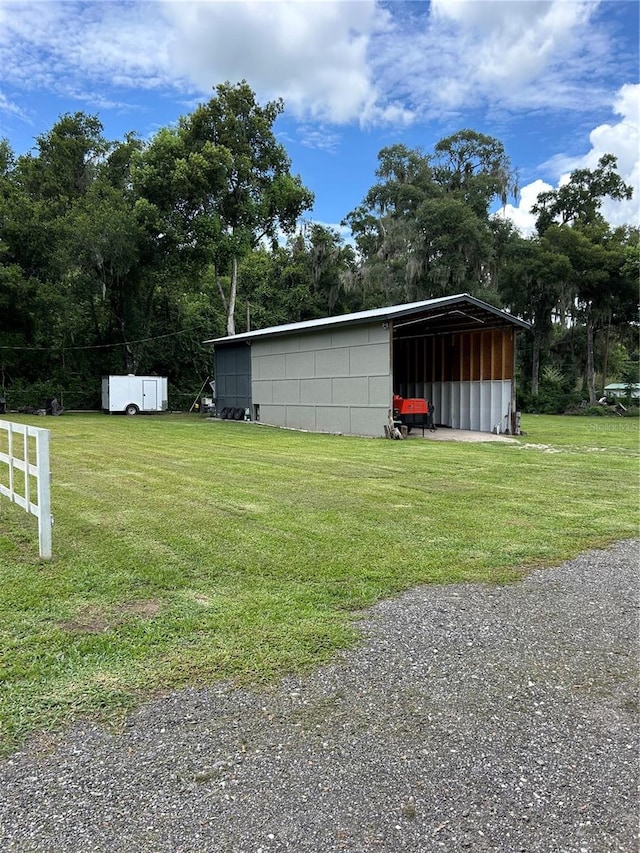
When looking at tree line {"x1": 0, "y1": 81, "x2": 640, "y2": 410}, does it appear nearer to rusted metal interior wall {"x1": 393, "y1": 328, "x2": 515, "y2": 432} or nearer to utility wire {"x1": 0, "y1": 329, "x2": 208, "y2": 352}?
utility wire {"x1": 0, "y1": 329, "x2": 208, "y2": 352}

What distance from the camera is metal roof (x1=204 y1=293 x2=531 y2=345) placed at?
1440cm

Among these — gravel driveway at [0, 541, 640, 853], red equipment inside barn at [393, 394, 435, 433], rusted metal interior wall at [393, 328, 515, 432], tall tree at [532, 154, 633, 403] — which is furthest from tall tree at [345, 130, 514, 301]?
gravel driveway at [0, 541, 640, 853]

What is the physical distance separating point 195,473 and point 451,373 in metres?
12.4

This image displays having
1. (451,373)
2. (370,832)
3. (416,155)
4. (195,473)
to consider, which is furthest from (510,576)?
(416,155)

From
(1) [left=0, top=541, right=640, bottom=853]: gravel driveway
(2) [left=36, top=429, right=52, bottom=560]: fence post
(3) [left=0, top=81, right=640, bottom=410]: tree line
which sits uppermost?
(3) [left=0, top=81, right=640, bottom=410]: tree line

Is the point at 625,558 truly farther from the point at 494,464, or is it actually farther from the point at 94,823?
the point at 494,464

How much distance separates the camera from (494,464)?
31.5 feet

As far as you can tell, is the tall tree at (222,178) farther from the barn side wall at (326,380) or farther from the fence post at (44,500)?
the fence post at (44,500)

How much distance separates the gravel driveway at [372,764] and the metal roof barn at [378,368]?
12.3 meters

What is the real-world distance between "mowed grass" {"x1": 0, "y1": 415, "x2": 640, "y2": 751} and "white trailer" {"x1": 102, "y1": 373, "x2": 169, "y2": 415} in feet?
51.3

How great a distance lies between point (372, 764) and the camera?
200 centimetres

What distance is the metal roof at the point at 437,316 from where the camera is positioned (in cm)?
1440

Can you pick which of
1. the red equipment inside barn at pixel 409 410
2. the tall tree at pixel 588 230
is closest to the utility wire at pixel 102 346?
the red equipment inside barn at pixel 409 410

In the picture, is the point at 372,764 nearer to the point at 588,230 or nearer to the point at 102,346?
the point at 102,346
